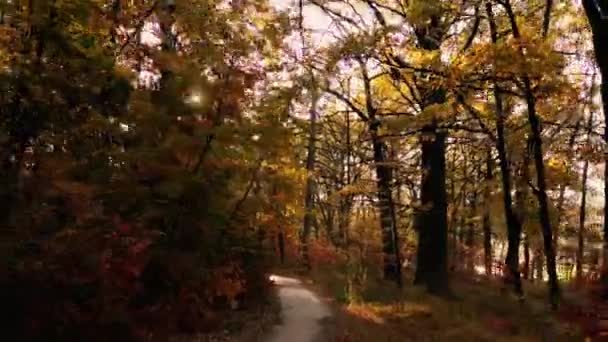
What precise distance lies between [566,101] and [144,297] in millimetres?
10846

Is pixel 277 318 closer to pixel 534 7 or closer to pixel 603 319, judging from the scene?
pixel 603 319

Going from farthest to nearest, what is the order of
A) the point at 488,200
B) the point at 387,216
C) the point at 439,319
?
1. the point at 488,200
2. the point at 387,216
3. the point at 439,319

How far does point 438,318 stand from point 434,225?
472 cm

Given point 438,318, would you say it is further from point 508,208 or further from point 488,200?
point 488,200

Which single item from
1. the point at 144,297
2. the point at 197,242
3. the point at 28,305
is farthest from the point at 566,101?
the point at 28,305

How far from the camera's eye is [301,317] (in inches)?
574

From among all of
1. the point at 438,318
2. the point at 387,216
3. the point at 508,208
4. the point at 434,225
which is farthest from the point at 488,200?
the point at 438,318

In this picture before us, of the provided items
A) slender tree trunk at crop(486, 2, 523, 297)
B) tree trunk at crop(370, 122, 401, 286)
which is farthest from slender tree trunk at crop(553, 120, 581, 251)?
tree trunk at crop(370, 122, 401, 286)

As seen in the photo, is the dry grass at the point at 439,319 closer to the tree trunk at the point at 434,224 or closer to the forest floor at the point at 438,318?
the forest floor at the point at 438,318

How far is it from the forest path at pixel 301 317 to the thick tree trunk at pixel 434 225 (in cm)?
347

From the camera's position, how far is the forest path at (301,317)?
40.6 feet

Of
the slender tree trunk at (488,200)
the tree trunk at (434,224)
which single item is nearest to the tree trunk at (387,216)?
the tree trunk at (434,224)

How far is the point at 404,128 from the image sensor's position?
1675 centimetres

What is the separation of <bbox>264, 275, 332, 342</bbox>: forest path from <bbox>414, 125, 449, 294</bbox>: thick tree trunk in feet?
11.4
